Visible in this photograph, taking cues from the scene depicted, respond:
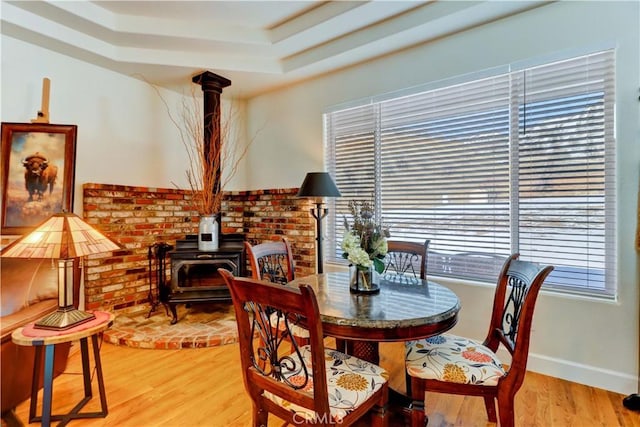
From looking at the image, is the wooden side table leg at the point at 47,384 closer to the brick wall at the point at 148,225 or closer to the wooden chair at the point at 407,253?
the brick wall at the point at 148,225

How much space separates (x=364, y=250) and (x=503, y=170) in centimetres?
146

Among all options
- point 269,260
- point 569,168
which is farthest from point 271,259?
point 569,168

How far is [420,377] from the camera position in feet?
4.76

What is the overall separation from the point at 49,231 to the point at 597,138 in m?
3.28

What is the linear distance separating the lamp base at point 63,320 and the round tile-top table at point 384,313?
4.25 feet

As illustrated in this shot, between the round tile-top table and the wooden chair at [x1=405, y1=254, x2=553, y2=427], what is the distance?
0.71ft

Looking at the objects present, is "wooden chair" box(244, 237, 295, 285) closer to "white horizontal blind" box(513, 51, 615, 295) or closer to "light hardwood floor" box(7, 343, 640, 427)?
"light hardwood floor" box(7, 343, 640, 427)

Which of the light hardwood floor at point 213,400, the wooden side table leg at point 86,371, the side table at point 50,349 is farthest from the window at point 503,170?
the wooden side table leg at point 86,371

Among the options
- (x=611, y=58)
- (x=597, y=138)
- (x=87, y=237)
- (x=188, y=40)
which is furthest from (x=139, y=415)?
(x=611, y=58)

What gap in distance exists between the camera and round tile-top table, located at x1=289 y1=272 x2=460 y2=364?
1.32 meters

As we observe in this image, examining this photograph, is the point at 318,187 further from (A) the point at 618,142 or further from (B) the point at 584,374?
(B) the point at 584,374

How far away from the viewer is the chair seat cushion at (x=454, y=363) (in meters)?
1.41

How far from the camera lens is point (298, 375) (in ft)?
4.34

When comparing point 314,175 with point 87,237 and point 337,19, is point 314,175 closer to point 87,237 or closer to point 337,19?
point 337,19
